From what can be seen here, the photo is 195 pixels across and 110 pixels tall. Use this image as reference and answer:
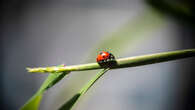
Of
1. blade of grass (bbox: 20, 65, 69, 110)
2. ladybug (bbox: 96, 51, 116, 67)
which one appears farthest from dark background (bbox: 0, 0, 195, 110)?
blade of grass (bbox: 20, 65, 69, 110)

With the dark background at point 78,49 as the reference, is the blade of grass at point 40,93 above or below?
above

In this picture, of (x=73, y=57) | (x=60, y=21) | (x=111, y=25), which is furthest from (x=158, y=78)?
(x=60, y=21)

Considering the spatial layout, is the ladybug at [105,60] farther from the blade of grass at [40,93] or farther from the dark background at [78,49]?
the dark background at [78,49]

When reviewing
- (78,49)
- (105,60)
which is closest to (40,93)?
(105,60)

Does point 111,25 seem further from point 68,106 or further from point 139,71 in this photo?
point 68,106

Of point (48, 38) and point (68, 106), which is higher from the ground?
point (68, 106)

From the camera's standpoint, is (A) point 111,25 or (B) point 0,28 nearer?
(A) point 111,25

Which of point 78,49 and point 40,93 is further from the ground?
point 40,93

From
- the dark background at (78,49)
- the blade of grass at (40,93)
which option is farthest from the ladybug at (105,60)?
the dark background at (78,49)

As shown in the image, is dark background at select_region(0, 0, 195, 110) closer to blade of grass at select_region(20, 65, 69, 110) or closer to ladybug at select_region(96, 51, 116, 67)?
ladybug at select_region(96, 51, 116, 67)

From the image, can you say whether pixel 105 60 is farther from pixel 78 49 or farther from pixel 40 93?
pixel 78 49

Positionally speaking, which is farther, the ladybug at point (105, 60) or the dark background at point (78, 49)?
the dark background at point (78, 49)
